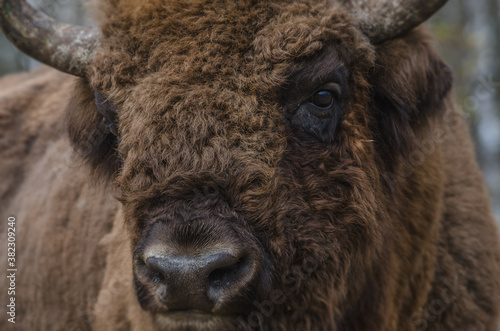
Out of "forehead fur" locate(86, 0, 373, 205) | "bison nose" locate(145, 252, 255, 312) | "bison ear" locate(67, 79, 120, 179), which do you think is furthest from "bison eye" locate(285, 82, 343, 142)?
"bison ear" locate(67, 79, 120, 179)

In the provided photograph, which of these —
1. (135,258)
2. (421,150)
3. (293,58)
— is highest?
(293,58)

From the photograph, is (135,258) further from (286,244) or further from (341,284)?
(341,284)

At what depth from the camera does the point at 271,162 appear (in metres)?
3.20

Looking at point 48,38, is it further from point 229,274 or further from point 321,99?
point 229,274

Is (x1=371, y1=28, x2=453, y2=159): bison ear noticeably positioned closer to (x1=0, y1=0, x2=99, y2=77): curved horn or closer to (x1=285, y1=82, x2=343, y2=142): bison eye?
(x1=285, y1=82, x2=343, y2=142): bison eye

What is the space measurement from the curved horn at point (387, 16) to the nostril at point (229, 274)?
1704 mm

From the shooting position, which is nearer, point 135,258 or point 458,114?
point 135,258

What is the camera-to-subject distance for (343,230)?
345 cm

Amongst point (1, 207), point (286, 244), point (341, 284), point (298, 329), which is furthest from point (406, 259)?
point (1, 207)

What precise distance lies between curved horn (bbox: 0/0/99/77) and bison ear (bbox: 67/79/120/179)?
22 cm

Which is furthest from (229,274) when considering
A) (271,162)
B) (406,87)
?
(406,87)

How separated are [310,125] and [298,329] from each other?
1.35 meters

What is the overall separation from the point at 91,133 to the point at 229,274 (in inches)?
72.3

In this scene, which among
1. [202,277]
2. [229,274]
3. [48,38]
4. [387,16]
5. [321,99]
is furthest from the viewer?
[48,38]
